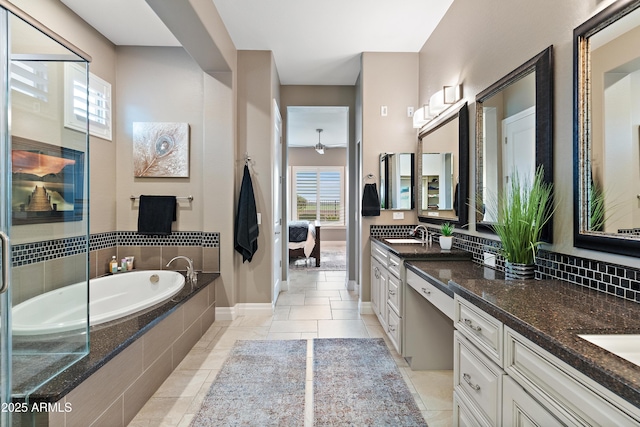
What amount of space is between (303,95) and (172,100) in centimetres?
176

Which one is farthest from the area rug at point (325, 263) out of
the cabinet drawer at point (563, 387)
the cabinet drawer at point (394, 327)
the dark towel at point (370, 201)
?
the cabinet drawer at point (563, 387)

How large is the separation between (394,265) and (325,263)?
400cm

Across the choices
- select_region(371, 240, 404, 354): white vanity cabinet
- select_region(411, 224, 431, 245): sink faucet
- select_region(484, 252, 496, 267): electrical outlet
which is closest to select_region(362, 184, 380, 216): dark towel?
select_region(371, 240, 404, 354): white vanity cabinet

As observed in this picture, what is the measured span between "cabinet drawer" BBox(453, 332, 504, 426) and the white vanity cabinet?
923 millimetres

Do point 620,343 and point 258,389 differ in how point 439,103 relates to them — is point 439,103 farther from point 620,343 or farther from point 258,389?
point 258,389

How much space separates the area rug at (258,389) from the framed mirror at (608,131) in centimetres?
179

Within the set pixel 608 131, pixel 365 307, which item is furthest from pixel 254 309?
pixel 608 131

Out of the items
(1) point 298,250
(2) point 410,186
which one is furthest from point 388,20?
(1) point 298,250

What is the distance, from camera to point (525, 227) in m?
1.59

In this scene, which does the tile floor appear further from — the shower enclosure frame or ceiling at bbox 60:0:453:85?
ceiling at bbox 60:0:453:85

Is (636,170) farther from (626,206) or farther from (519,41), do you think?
(519,41)

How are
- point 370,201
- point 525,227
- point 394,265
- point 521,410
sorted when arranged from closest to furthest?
point 521,410, point 525,227, point 394,265, point 370,201

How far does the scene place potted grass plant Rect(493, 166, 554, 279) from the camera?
158cm

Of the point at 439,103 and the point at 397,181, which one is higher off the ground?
the point at 439,103
